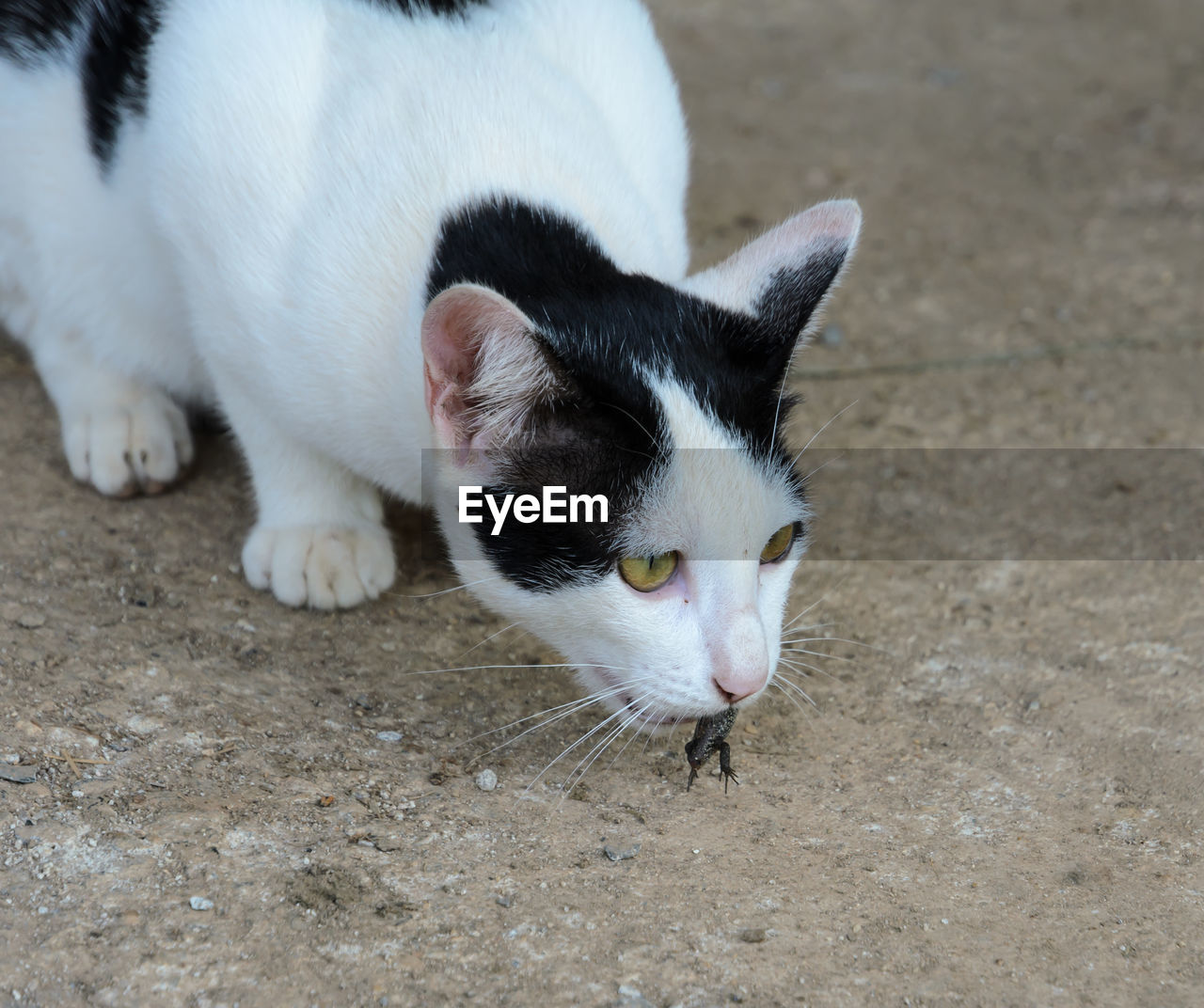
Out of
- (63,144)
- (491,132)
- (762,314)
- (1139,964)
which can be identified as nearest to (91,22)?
(63,144)

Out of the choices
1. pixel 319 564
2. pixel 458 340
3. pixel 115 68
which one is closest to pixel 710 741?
pixel 458 340

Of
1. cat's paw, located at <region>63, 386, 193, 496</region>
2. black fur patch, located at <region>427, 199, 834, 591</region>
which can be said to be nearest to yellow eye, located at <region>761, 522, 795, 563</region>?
black fur patch, located at <region>427, 199, 834, 591</region>

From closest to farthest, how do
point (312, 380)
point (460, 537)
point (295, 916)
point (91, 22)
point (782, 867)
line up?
point (295, 916)
point (782, 867)
point (460, 537)
point (312, 380)
point (91, 22)

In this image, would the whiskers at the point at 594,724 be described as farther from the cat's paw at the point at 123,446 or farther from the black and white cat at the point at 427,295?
the cat's paw at the point at 123,446

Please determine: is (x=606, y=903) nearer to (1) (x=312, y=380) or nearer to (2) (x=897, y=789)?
(2) (x=897, y=789)

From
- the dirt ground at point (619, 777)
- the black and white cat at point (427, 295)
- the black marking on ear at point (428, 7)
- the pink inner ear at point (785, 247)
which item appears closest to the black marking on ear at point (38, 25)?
the black and white cat at point (427, 295)
